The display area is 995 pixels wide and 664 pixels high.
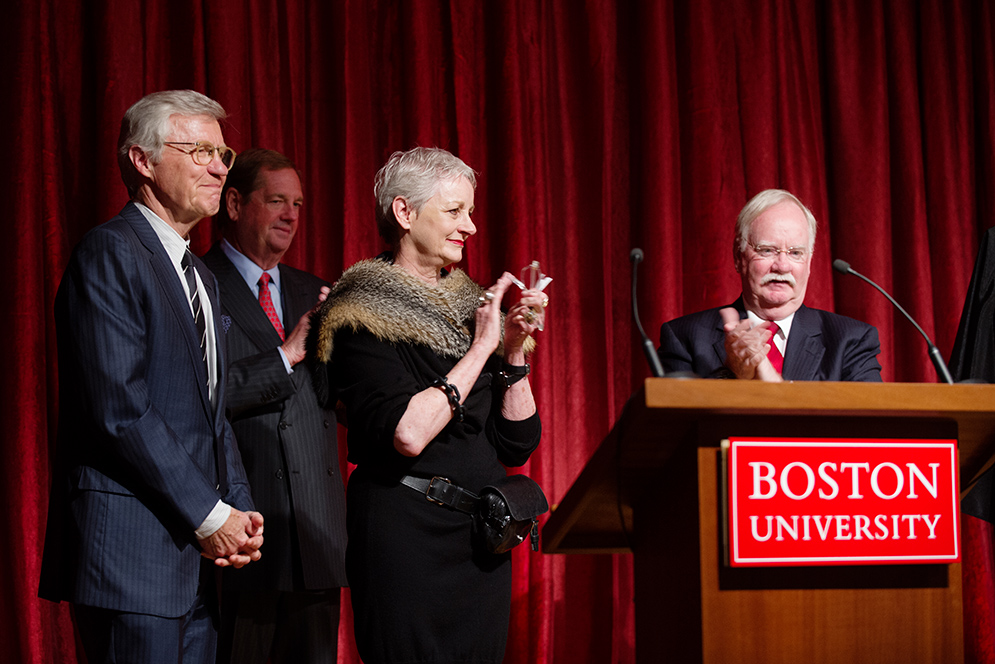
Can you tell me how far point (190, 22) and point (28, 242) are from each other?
93cm

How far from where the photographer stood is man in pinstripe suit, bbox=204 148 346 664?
2.09 meters

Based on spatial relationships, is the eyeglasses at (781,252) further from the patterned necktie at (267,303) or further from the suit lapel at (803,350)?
the patterned necktie at (267,303)

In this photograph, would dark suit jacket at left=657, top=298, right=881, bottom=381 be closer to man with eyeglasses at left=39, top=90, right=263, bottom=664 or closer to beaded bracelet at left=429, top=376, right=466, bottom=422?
beaded bracelet at left=429, top=376, right=466, bottom=422

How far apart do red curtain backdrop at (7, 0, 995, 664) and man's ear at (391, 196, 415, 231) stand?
4.07 ft

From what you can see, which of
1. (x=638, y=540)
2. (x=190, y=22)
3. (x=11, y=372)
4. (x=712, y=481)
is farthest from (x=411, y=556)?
(x=190, y=22)

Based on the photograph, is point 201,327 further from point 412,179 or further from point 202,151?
point 412,179

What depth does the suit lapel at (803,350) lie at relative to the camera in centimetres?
200

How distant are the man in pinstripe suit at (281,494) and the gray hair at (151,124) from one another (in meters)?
0.49

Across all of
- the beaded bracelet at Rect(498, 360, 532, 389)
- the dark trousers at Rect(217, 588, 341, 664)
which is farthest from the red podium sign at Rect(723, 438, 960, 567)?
the dark trousers at Rect(217, 588, 341, 664)

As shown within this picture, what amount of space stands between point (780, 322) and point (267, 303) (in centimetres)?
130

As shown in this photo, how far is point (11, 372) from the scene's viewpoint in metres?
2.91

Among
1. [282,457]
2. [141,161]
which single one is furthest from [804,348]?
[141,161]

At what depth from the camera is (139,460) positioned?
1.51 meters

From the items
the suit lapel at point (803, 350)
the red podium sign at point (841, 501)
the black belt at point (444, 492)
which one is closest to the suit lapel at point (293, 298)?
the black belt at point (444, 492)
